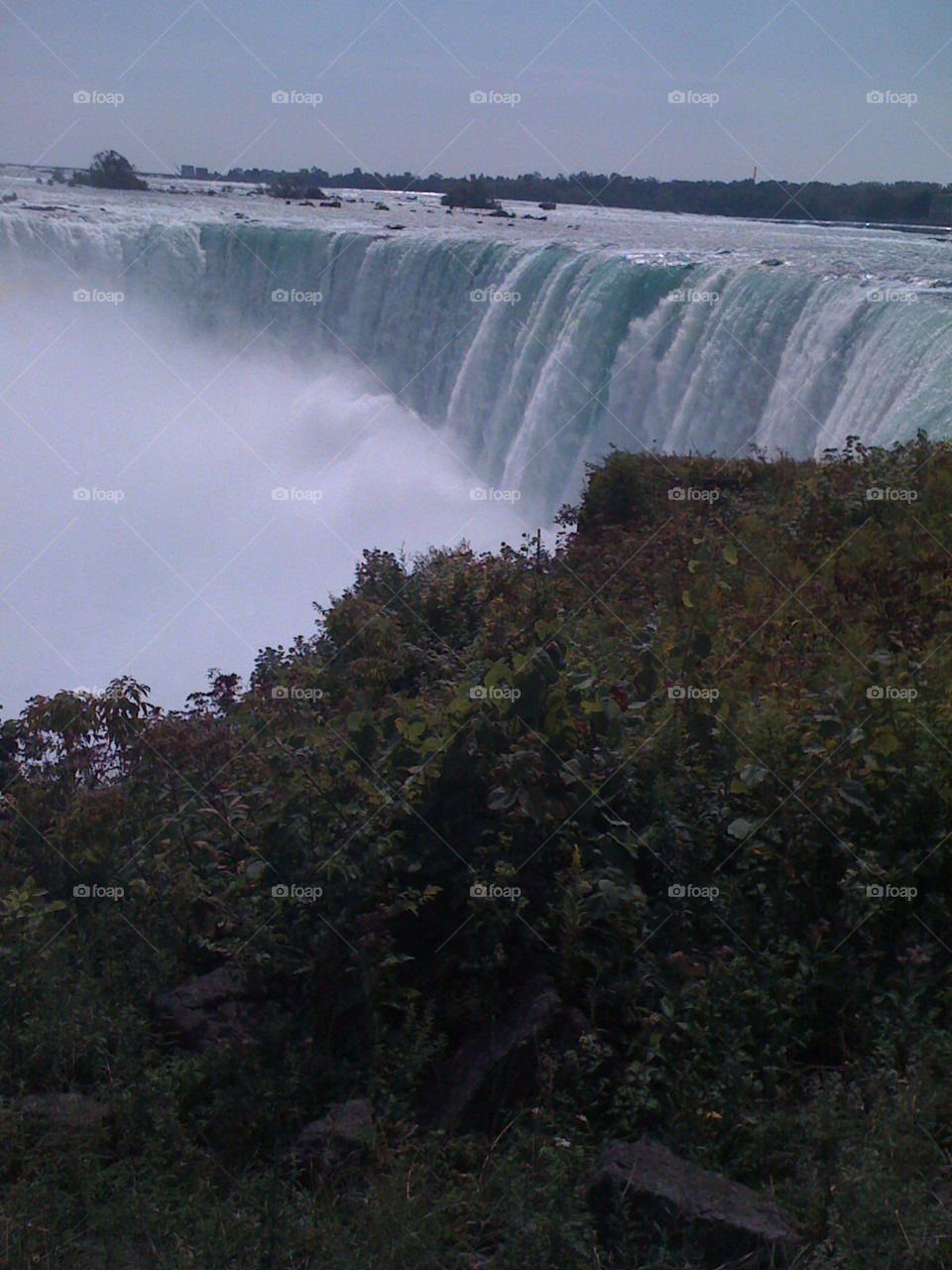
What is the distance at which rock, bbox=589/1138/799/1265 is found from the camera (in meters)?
2.86

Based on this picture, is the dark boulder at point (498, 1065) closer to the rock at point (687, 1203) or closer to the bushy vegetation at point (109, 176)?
the rock at point (687, 1203)

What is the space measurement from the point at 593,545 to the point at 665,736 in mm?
3857

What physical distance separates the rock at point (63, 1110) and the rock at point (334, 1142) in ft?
2.26

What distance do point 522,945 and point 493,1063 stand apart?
49 centimetres

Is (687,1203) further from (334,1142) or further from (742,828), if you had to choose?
(742,828)

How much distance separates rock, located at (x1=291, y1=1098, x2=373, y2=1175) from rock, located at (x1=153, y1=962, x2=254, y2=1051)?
21.0 inches

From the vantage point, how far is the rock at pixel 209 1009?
3945 millimetres

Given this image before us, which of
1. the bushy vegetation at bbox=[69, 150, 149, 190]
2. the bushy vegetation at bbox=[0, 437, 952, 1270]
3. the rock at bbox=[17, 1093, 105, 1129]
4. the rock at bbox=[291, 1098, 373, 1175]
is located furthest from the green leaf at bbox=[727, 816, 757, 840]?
the bushy vegetation at bbox=[69, 150, 149, 190]

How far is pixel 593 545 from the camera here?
8.32 m

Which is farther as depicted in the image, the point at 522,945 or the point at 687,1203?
the point at 522,945

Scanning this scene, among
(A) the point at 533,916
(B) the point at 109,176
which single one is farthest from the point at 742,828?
(B) the point at 109,176

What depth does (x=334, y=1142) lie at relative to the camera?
3379mm

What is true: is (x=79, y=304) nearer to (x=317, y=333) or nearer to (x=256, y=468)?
(x=317, y=333)

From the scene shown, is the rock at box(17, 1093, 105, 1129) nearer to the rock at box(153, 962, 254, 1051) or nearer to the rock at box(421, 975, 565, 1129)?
the rock at box(153, 962, 254, 1051)
